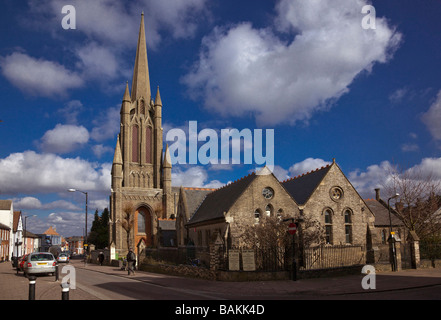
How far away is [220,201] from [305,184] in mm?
8139

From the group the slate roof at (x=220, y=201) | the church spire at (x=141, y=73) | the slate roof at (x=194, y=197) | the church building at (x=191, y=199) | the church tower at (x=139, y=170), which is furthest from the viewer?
the church spire at (x=141, y=73)

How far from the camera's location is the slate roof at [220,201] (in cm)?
3095

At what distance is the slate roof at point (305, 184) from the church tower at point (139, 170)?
26.9 m

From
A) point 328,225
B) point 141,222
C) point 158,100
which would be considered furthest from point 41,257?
point 158,100

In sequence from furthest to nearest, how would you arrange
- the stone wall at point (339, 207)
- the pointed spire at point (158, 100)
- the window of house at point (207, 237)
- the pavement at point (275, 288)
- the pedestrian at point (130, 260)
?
the pointed spire at point (158, 100)
the window of house at point (207, 237)
the stone wall at point (339, 207)
the pedestrian at point (130, 260)
the pavement at point (275, 288)

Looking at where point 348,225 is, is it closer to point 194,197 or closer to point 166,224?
point 194,197

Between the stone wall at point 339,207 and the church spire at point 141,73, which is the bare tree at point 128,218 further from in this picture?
the stone wall at point 339,207

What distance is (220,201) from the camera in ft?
114

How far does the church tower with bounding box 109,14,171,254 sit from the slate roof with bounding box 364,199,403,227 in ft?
101

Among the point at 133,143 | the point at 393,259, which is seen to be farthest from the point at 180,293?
the point at 133,143

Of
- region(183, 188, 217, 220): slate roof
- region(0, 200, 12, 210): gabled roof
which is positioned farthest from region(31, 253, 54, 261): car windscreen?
region(0, 200, 12, 210): gabled roof

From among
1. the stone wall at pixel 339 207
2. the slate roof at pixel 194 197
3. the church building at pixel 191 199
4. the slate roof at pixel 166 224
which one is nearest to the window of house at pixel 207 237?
the church building at pixel 191 199
